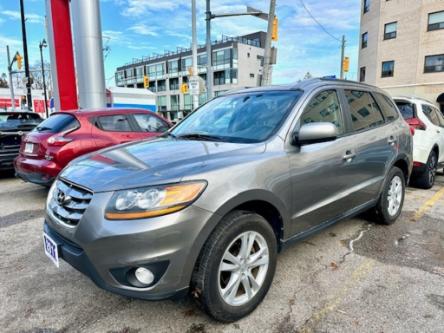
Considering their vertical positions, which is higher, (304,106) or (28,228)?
(304,106)

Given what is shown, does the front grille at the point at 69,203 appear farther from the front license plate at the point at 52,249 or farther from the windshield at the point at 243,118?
the windshield at the point at 243,118

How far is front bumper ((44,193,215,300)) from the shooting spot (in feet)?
6.23

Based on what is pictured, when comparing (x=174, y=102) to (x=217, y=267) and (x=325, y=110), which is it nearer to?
(x=325, y=110)

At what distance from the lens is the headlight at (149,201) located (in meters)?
1.93

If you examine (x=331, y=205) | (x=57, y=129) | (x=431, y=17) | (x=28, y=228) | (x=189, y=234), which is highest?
(x=431, y=17)

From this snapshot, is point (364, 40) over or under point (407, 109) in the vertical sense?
over

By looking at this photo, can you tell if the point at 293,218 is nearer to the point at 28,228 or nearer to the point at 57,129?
the point at 28,228

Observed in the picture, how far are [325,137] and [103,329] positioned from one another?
7.14 ft

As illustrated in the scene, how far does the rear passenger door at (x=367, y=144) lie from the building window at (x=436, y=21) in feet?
81.4

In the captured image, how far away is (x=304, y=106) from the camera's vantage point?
2.91 m

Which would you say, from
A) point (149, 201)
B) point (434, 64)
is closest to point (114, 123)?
point (149, 201)

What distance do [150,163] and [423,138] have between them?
5486 millimetres

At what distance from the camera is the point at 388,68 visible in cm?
2577

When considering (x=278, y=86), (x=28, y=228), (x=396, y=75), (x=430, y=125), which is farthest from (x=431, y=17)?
(x=28, y=228)
